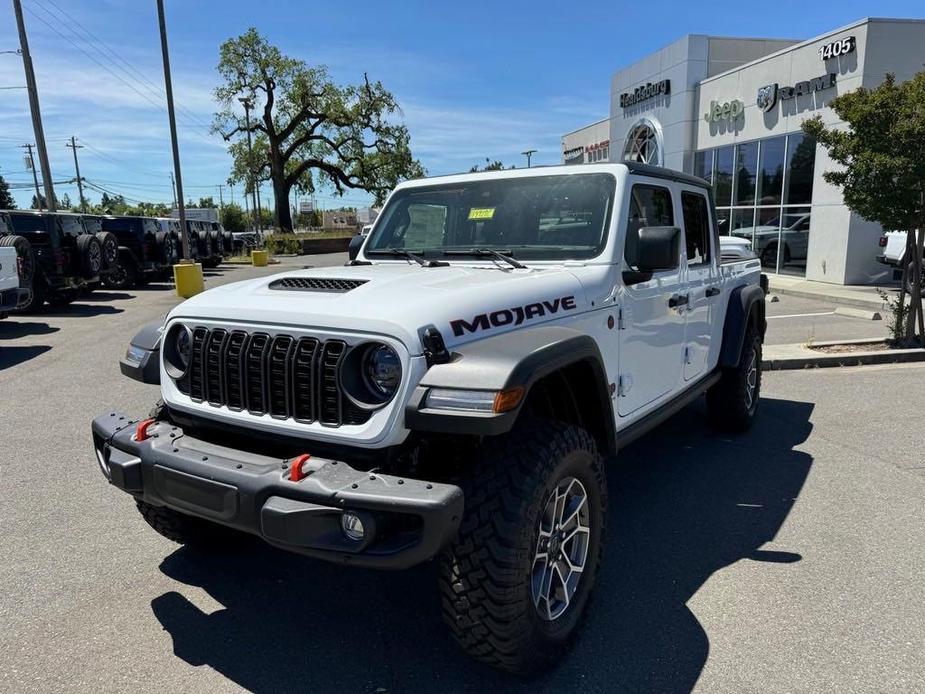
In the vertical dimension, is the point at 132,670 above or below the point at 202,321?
below

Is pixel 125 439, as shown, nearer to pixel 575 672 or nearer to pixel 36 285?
pixel 575 672

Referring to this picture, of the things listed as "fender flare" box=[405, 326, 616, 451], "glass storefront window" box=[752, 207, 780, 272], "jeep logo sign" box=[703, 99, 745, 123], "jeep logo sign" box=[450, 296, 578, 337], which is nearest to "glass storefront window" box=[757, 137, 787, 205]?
"glass storefront window" box=[752, 207, 780, 272]

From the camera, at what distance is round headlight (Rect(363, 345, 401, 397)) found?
93.7 inches

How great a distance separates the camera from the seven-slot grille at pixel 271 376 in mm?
2432

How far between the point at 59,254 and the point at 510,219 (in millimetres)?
11761

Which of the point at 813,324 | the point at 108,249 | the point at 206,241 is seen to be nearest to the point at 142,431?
the point at 813,324

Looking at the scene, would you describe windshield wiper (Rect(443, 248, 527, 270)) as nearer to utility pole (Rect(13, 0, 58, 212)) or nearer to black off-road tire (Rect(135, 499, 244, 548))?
black off-road tire (Rect(135, 499, 244, 548))

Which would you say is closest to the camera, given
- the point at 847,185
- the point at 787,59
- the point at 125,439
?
the point at 125,439

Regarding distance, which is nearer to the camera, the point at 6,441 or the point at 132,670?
the point at 132,670

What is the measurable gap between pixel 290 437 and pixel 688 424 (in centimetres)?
411

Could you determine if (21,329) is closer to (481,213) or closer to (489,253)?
(481,213)

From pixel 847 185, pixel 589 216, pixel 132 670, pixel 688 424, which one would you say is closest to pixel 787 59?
pixel 847 185

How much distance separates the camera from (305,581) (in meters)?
3.25

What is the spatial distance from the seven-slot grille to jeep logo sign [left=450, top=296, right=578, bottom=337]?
1.44 ft
